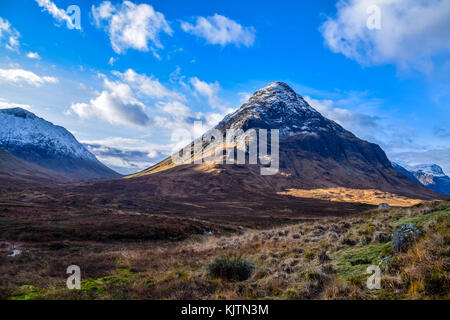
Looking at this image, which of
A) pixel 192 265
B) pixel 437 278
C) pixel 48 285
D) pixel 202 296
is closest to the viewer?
pixel 437 278

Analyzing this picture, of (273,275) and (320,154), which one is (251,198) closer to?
(273,275)

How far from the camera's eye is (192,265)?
36.7 feet

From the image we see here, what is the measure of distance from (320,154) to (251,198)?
115 metres

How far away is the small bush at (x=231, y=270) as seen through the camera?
8269mm

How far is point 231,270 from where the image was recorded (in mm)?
8430

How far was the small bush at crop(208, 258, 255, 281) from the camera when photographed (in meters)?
8.27

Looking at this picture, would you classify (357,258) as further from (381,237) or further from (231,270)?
(231,270)

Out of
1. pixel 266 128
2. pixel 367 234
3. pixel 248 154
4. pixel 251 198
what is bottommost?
pixel 251 198
